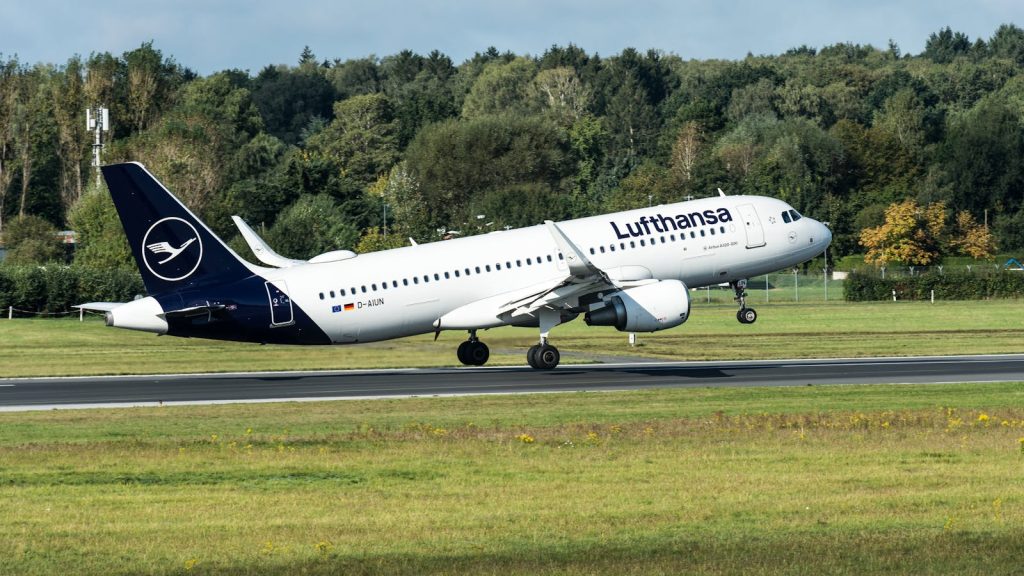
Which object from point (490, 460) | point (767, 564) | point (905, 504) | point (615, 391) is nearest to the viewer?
point (767, 564)

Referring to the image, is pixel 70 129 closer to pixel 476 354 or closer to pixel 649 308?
pixel 476 354

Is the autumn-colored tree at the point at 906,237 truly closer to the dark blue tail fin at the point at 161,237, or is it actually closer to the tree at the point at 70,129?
the tree at the point at 70,129

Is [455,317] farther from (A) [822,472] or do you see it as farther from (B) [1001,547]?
(B) [1001,547]

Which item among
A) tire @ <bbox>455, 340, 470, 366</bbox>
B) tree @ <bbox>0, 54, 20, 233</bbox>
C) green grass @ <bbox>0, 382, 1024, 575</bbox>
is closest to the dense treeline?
tree @ <bbox>0, 54, 20, 233</bbox>

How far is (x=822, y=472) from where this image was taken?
26.9 m

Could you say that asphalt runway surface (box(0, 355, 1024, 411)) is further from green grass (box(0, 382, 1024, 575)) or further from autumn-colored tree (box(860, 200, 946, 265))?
autumn-colored tree (box(860, 200, 946, 265))

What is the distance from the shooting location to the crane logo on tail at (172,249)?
156 ft

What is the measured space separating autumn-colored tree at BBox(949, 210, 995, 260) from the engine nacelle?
11552cm

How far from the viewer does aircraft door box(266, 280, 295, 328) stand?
163 feet

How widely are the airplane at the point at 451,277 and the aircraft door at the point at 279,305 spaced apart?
34 mm

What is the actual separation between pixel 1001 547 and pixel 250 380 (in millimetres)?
34554

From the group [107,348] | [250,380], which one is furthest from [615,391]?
[107,348]

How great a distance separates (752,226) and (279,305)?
18.9 meters

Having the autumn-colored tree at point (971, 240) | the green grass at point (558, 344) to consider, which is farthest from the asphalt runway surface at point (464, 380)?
the autumn-colored tree at point (971, 240)
